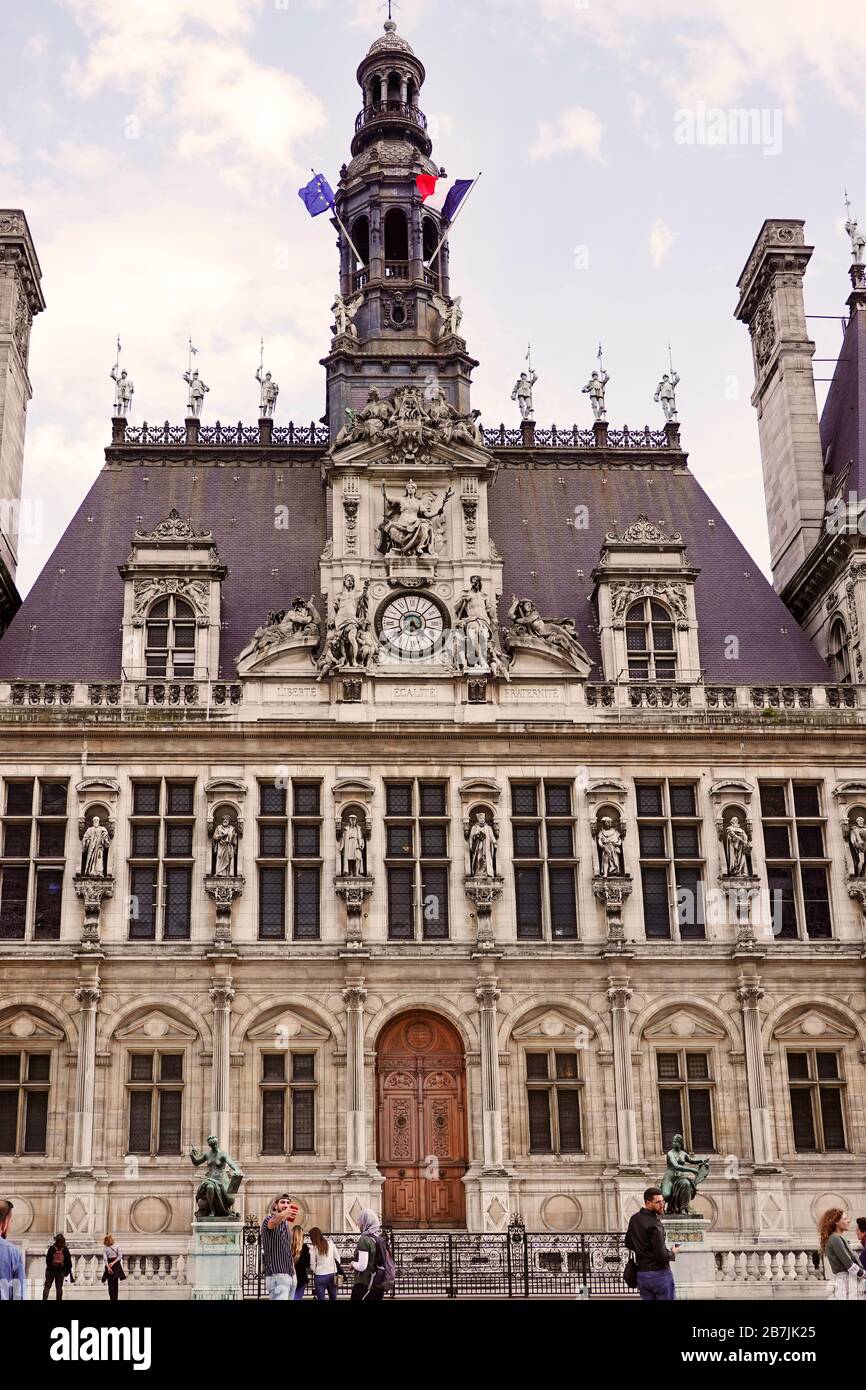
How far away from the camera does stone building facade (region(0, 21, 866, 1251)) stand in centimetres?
3372

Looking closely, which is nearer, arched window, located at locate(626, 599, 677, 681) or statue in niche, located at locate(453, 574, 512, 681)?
statue in niche, located at locate(453, 574, 512, 681)

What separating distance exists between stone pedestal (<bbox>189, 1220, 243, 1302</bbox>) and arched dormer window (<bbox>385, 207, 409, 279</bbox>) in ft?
94.7

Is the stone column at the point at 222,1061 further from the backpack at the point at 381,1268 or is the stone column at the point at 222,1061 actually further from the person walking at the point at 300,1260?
the backpack at the point at 381,1268

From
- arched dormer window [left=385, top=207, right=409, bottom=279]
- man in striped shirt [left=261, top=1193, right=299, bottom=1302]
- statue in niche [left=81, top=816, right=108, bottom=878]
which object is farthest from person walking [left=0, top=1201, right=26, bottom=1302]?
arched dormer window [left=385, top=207, right=409, bottom=279]

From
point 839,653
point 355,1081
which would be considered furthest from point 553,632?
point 355,1081

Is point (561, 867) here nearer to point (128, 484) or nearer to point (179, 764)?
point (179, 764)

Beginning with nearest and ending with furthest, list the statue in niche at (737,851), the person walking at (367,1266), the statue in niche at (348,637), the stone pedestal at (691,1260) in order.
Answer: the person walking at (367,1266) → the stone pedestal at (691,1260) → the statue in niche at (737,851) → the statue in niche at (348,637)

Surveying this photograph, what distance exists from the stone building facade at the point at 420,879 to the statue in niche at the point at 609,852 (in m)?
0.09

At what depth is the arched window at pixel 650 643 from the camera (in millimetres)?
38125

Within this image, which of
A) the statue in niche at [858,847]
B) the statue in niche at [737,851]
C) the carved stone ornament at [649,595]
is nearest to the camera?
the statue in niche at [737,851]

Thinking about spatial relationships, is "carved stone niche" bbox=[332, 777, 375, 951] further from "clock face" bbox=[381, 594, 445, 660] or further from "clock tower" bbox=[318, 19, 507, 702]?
"clock face" bbox=[381, 594, 445, 660]

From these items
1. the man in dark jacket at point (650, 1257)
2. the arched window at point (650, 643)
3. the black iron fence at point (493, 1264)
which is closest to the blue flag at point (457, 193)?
the arched window at point (650, 643)
